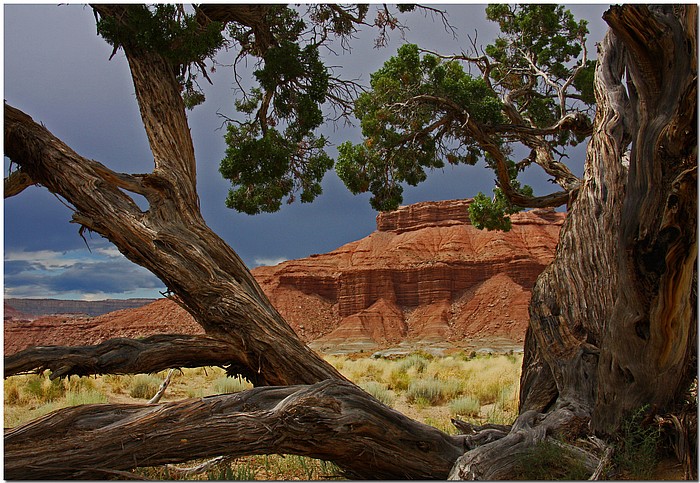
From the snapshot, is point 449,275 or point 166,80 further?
point 449,275

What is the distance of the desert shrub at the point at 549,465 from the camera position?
4.92 meters

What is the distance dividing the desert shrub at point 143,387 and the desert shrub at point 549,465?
9604 mm

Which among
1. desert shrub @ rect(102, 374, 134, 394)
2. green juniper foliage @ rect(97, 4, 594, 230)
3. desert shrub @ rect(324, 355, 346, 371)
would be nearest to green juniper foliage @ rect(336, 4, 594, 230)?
green juniper foliage @ rect(97, 4, 594, 230)

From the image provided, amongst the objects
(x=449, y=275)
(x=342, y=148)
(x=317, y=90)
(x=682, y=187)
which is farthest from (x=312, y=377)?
(x=449, y=275)

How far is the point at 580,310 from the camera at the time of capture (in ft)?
21.5

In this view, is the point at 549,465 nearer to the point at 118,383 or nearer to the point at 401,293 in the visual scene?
the point at 118,383

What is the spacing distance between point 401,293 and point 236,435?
65.1 meters

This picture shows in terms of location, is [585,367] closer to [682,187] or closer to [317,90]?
[682,187]

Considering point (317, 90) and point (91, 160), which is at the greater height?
point (317, 90)

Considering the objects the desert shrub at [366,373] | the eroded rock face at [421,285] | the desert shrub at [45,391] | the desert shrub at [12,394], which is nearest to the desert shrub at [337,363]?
the desert shrub at [366,373]

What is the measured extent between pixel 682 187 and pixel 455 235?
71982 millimetres

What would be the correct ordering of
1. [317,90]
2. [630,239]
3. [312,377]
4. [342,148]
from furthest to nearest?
[342,148], [317,90], [312,377], [630,239]

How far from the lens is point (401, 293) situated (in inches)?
2724

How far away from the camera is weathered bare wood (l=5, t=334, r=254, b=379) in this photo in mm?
5312
